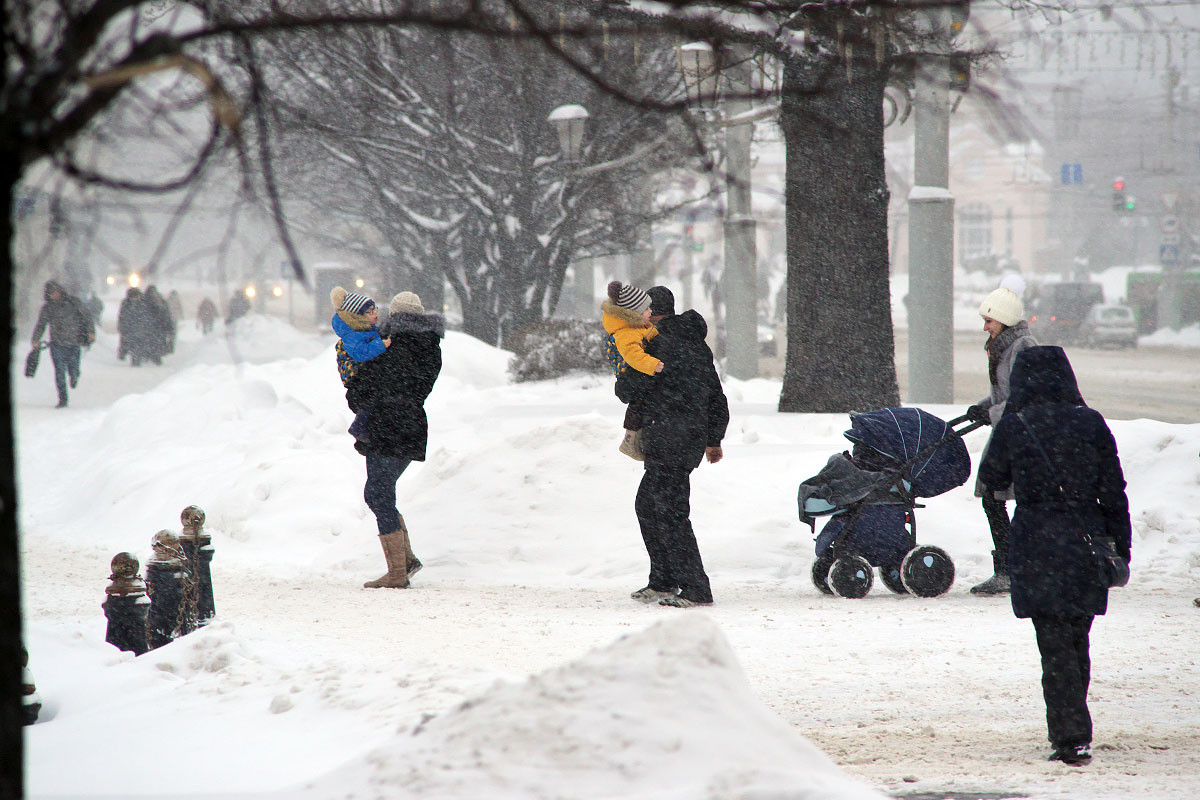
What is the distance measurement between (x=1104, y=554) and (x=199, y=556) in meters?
4.47

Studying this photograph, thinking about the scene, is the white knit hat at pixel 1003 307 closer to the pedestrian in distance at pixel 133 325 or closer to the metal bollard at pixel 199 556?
the metal bollard at pixel 199 556

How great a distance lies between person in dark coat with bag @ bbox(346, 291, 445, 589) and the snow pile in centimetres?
439

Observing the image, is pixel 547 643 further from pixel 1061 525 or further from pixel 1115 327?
pixel 1115 327

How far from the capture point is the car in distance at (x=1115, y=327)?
117 ft

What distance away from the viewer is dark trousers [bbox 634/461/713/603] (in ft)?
Answer: 23.4

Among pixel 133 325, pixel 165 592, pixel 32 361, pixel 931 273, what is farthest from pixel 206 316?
pixel 165 592

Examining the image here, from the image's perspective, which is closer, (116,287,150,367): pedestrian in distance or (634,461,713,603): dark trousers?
(634,461,713,603): dark trousers

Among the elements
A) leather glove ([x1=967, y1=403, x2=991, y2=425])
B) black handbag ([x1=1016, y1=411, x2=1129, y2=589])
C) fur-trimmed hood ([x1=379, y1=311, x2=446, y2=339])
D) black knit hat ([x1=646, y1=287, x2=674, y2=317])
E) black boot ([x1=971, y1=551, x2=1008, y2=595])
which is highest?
black knit hat ([x1=646, y1=287, x2=674, y2=317])

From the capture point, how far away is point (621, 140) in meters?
19.0

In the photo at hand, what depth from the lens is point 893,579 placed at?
7.49 meters

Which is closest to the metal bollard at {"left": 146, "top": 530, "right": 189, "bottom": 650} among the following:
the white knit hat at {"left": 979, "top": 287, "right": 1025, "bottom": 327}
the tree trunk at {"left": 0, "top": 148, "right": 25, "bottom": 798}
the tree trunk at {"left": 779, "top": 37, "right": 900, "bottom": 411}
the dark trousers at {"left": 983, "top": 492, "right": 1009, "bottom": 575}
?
the tree trunk at {"left": 0, "top": 148, "right": 25, "bottom": 798}

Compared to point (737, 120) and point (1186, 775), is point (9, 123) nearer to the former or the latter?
point (1186, 775)

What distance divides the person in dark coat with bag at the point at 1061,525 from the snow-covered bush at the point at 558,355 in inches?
464

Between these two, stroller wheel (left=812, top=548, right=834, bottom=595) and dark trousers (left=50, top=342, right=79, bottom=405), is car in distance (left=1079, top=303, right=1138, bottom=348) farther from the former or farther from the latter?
stroller wheel (left=812, top=548, right=834, bottom=595)
